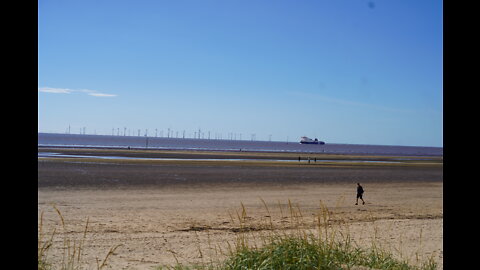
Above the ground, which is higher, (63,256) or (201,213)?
(63,256)

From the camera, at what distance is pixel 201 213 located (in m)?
15.6

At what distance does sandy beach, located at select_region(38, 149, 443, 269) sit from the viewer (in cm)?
931

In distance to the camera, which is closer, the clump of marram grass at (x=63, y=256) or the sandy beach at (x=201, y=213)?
the clump of marram grass at (x=63, y=256)

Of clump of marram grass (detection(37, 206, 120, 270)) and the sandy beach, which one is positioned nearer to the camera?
clump of marram grass (detection(37, 206, 120, 270))

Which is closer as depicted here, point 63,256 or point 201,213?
point 63,256

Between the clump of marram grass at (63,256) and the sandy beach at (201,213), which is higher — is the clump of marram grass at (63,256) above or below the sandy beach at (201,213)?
above

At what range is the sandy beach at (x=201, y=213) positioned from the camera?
30.6 ft

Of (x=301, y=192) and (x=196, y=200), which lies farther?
(x=301, y=192)

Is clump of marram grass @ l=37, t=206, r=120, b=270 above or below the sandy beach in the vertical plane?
above
